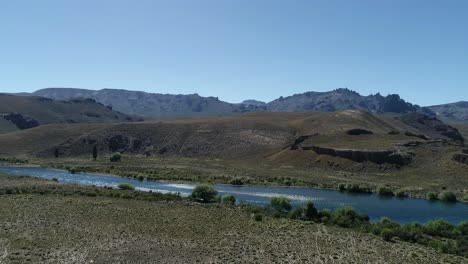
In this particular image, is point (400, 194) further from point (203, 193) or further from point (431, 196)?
point (203, 193)

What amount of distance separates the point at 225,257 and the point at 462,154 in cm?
9617

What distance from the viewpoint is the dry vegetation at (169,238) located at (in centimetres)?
4303

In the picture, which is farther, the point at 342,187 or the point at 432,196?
the point at 342,187

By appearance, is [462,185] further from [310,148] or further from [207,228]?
[207,228]

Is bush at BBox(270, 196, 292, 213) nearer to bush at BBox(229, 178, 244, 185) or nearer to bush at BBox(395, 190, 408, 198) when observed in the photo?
bush at BBox(395, 190, 408, 198)

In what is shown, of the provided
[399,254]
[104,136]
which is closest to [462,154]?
[399,254]

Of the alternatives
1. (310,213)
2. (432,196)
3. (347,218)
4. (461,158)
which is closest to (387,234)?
(347,218)

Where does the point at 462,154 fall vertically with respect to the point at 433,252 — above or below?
above

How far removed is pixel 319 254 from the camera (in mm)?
44719

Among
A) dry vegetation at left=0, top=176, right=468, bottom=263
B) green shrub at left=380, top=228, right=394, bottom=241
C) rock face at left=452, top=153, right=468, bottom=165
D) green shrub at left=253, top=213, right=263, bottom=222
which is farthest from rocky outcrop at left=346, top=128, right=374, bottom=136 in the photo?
green shrub at left=380, top=228, right=394, bottom=241

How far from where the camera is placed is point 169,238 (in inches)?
1946

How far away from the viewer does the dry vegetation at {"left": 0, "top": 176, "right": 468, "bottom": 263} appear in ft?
141

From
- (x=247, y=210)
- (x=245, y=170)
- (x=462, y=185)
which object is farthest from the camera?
(x=245, y=170)

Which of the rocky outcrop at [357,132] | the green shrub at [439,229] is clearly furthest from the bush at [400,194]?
the rocky outcrop at [357,132]
